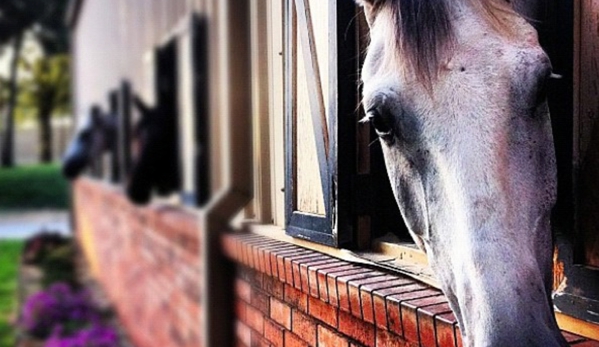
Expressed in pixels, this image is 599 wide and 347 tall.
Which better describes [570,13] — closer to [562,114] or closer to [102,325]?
[562,114]

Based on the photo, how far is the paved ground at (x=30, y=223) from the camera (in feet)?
48.2

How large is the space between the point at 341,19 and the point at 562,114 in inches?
21.0

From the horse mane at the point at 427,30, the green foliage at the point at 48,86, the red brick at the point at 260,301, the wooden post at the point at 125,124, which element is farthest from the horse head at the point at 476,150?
the green foliage at the point at 48,86

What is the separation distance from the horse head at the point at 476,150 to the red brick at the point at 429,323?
18 centimetres

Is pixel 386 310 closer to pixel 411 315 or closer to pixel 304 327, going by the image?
pixel 411 315

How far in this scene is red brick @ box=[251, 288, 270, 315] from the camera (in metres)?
1.99

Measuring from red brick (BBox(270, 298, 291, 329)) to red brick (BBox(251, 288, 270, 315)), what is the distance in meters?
0.05

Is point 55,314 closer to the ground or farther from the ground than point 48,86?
closer to the ground

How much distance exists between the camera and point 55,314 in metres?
6.21

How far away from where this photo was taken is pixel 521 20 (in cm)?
107

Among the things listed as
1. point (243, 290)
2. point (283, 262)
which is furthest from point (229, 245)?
point (283, 262)

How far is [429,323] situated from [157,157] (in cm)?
313

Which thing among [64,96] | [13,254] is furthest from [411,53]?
[64,96]

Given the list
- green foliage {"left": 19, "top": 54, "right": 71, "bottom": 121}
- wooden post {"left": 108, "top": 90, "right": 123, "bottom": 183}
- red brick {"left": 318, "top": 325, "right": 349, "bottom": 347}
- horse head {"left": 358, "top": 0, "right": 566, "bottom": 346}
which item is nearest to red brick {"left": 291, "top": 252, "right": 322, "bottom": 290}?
red brick {"left": 318, "top": 325, "right": 349, "bottom": 347}
